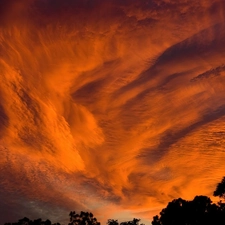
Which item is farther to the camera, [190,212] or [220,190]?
[190,212]

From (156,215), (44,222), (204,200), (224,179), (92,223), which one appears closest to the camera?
(224,179)

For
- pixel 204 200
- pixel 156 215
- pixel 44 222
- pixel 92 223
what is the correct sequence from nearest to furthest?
pixel 204 200 → pixel 156 215 → pixel 92 223 → pixel 44 222

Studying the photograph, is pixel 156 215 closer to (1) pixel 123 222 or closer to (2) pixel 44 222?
(1) pixel 123 222

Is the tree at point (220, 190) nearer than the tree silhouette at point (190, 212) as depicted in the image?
Yes

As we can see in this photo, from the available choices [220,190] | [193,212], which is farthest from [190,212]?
[220,190]

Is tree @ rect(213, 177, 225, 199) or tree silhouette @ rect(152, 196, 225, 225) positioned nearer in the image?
tree @ rect(213, 177, 225, 199)

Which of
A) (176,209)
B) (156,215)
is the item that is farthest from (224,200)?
(156,215)

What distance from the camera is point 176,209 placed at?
56938 millimetres

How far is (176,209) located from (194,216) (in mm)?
3364

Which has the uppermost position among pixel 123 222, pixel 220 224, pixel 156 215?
pixel 123 222

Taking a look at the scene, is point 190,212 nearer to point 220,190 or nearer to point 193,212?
point 193,212

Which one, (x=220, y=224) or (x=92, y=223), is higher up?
(x=92, y=223)

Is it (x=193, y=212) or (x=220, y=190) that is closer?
(x=220, y=190)

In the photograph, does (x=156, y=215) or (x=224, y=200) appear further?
(x=156, y=215)
